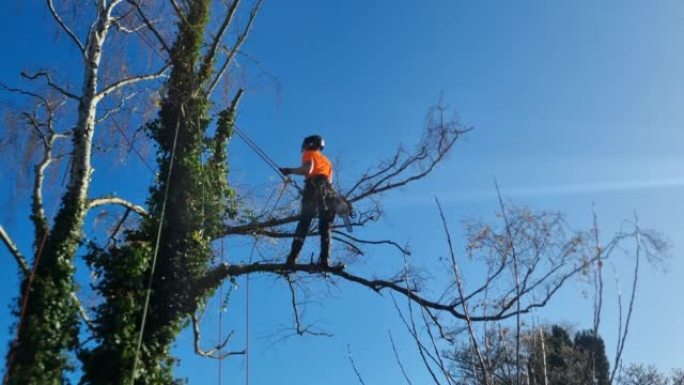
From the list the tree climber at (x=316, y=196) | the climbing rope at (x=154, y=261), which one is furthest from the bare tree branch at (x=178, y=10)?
the tree climber at (x=316, y=196)

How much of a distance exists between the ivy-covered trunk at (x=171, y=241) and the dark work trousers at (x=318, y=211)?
1.04 meters

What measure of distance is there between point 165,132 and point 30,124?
1.92 metres

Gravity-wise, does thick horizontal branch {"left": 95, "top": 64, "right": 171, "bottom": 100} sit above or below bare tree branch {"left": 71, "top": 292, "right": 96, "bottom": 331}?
above

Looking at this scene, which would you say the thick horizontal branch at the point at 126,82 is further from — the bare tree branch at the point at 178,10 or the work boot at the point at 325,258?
the work boot at the point at 325,258

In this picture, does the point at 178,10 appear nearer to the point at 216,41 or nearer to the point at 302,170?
the point at 216,41

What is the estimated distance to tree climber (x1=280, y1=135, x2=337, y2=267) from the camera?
8180mm

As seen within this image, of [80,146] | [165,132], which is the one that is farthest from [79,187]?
[165,132]

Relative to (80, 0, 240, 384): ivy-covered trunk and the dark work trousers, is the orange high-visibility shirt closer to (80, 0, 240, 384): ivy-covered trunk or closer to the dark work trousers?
the dark work trousers

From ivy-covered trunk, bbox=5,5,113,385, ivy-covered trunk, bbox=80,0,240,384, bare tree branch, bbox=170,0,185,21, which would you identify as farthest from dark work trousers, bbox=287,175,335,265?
bare tree branch, bbox=170,0,185,21

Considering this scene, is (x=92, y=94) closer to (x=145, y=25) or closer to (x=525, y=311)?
(x=145, y=25)

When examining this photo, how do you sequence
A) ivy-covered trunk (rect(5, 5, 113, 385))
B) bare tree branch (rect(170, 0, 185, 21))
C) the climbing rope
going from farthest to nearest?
bare tree branch (rect(170, 0, 185, 21)) < the climbing rope < ivy-covered trunk (rect(5, 5, 113, 385))

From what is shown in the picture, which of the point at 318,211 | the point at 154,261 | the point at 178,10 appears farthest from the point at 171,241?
the point at 178,10

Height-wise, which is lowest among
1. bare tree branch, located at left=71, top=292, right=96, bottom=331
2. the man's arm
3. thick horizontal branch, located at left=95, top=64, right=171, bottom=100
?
bare tree branch, located at left=71, top=292, right=96, bottom=331

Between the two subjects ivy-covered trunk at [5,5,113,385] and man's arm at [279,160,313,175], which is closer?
ivy-covered trunk at [5,5,113,385]
